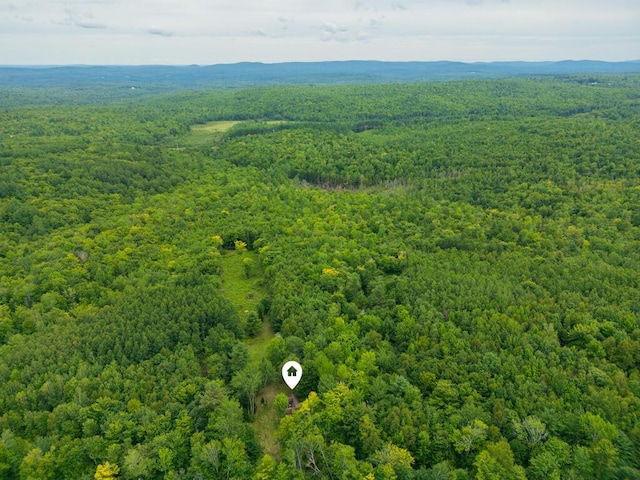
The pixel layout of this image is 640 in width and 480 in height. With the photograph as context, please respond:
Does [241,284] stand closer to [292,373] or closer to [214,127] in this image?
[292,373]

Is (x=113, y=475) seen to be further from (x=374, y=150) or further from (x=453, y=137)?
(x=453, y=137)

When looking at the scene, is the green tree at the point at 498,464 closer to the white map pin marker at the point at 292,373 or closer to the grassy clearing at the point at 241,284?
the white map pin marker at the point at 292,373

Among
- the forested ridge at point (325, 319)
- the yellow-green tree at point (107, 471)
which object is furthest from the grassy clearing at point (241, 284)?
the yellow-green tree at point (107, 471)

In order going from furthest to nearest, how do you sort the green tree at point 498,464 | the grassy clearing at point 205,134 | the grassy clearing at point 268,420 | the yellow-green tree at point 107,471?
the grassy clearing at point 205,134, the grassy clearing at point 268,420, the yellow-green tree at point 107,471, the green tree at point 498,464

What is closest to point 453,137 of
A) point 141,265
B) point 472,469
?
point 141,265

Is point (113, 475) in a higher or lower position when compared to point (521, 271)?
lower

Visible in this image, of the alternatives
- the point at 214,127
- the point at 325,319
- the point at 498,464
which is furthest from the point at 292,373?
the point at 214,127

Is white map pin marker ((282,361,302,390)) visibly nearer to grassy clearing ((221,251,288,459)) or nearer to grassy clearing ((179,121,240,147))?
grassy clearing ((221,251,288,459))
